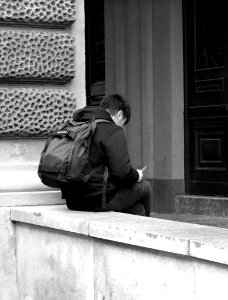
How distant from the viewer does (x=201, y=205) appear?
10703mm

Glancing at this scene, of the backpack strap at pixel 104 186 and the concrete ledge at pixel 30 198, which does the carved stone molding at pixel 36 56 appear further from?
the backpack strap at pixel 104 186

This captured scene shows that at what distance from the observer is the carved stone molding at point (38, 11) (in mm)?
6305

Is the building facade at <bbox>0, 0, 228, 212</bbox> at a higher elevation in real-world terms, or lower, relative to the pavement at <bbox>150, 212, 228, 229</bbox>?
higher

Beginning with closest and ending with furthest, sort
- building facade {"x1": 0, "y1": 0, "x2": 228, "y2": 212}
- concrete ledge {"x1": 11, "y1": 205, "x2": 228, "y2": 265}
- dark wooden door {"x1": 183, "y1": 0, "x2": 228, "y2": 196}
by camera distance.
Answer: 1. concrete ledge {"x1": 11, "y1": 205, "x2": 228, "y2": 265}
2. dark wooden door {"x1": 183, "y1": 0, "x2": 228, "y2": 196}
3. building facade {"x1": 0, "y1": 0, "x2": 228, "y2": 212}

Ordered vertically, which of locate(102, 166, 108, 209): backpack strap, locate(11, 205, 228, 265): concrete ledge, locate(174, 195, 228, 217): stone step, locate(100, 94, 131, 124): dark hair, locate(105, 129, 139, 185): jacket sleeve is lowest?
locate(174, 195, 228, 217): stone step

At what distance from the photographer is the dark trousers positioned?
19.4 ft

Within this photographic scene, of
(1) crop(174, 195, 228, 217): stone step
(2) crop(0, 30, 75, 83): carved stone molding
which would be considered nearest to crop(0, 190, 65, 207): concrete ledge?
(2) crop(0, 30, 75, 83): carved stone molding

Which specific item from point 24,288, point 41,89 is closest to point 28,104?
point 41,89

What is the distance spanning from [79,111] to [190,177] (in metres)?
5.33

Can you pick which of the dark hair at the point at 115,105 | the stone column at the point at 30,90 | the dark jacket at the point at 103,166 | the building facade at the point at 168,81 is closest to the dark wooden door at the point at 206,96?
the building facade at the point at 168,81

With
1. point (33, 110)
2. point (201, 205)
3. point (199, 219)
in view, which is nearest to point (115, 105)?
point (33, 110)

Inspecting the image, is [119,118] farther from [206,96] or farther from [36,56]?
[206,96]

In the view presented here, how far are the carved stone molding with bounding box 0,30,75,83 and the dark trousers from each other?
0.97 m

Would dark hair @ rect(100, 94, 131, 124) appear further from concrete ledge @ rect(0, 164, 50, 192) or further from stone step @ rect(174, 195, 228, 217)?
stone step @ rect(174, 195, 228, 217)
